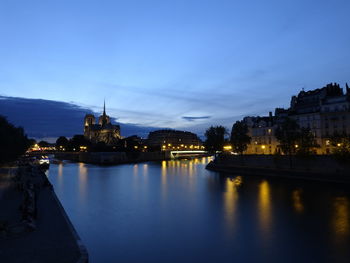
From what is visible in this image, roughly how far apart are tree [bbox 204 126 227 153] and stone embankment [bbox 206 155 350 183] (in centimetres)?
969

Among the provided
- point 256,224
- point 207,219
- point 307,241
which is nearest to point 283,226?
point 256,224

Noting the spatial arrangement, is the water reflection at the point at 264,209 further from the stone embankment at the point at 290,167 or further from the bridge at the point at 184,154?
the bridge at the point at 184,154

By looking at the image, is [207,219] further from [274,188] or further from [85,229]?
[274,188]

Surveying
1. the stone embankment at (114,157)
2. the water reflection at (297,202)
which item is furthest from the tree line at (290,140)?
the stone embankment at (114,157)

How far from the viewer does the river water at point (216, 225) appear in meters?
14.3

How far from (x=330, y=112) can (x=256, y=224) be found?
1529 inches

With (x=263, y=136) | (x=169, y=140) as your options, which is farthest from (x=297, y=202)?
(x=169, y=140)

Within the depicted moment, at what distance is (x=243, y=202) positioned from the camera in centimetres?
2769

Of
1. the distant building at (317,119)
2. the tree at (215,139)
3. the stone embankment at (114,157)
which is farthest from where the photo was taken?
the stone embankment at (114,157)

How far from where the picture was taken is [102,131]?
15612 centimetres

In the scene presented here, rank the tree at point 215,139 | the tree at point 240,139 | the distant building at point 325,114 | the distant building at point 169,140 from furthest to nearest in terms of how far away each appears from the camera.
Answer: the distant building at point 169,140
the tree at point 215,139
the tree at point 240,139
the distant building at point 325,114

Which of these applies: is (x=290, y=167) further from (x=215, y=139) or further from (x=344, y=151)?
(x=215, y=139)

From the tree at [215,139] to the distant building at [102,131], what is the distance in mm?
78742

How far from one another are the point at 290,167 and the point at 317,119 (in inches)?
516
